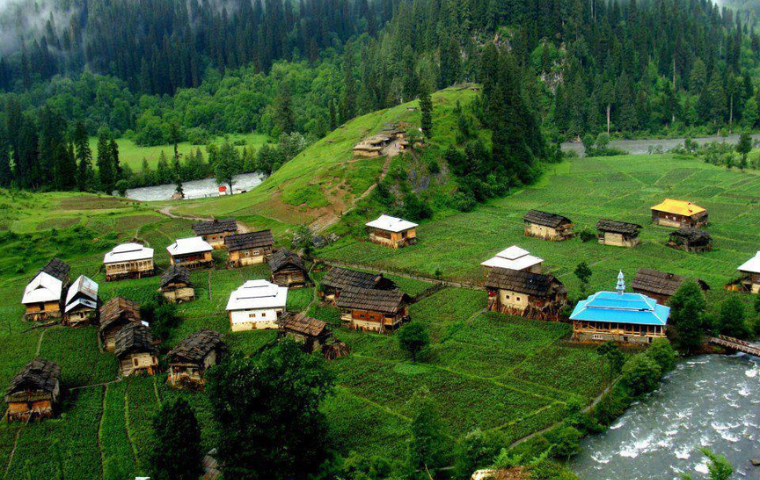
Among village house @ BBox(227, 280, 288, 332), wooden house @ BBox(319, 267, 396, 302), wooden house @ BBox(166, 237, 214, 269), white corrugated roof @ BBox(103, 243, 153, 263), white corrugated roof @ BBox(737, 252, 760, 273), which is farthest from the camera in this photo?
wooden house @ BBox(166, 237, 214, 269)

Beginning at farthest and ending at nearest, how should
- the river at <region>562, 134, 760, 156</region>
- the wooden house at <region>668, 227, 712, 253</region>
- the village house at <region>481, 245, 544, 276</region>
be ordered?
the river at <region>562, 134, 760, 156</region> → the wooden house at <region>668, 227, 712, 253</region> → the village house at <region>481, 245, 544, 276</region>

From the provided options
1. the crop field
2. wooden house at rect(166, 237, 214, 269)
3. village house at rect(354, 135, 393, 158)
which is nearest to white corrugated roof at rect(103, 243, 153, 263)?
wooden house at rect(166, 237, 214, 269)

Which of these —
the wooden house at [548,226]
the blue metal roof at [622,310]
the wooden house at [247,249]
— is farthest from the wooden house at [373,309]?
the wooden house at [548,226]

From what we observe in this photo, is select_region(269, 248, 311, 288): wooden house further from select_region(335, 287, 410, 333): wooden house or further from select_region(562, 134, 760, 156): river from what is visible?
select_region(562, 134, 760, 156): river

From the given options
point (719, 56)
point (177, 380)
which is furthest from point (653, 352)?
point (719, 56)

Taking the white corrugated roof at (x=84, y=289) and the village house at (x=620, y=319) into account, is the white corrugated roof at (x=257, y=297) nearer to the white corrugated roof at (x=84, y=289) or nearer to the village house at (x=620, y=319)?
the white corrugated roof at (x=84, y=289)

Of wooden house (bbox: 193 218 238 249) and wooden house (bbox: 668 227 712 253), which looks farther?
wooden house (bbox: 193 218 238 249)
